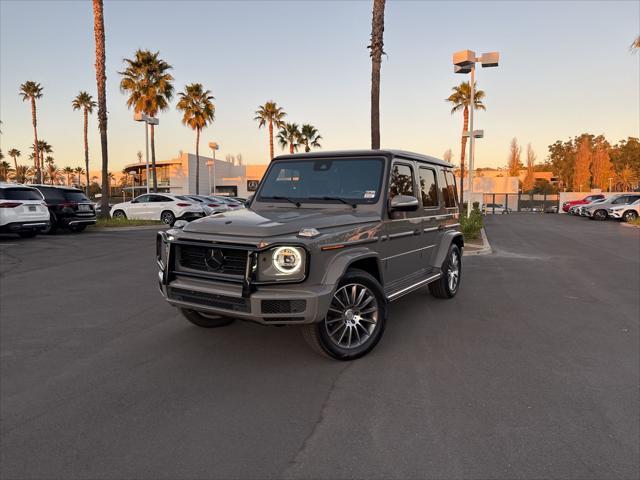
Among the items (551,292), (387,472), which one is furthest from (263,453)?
(551,292)

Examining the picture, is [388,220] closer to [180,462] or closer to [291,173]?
[291,173]

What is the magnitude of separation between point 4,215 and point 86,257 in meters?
4.55

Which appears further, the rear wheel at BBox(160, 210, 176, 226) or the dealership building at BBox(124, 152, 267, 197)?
the dealership building at BBox(124, 152, 267, 197)

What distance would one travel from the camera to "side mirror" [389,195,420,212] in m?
4.72

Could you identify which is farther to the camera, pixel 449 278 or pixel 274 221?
pixel 449 278

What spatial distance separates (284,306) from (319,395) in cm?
76

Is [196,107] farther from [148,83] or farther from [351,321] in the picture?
[351,321]

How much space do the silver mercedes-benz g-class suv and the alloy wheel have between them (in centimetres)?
1

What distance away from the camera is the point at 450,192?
7059mm

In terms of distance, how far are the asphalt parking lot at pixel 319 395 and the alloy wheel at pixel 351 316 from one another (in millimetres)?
257

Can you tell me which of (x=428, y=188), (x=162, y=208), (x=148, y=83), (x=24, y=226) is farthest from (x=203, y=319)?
(x=148, y=83)

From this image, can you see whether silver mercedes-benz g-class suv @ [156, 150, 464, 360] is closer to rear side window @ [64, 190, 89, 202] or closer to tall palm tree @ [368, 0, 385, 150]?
tall palm tree @ [368, 0, 385, 150]

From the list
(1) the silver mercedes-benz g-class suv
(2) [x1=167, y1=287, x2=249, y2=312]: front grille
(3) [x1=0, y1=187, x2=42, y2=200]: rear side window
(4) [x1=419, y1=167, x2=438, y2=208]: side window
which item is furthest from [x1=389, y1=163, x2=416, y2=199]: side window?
(3) [x1=0, y1=187, x2=42, y2=200]: rear side window

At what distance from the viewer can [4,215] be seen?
536 inches
